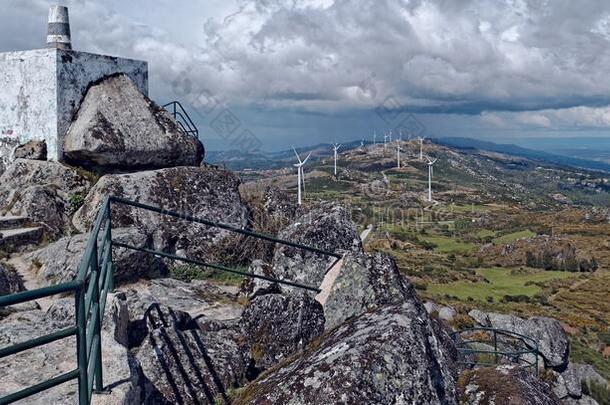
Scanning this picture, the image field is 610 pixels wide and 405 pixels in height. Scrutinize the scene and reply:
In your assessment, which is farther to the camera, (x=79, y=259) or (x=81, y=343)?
(x=79, y=259)

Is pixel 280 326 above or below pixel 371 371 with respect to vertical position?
below

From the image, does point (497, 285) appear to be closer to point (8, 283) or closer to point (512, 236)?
point (512, 236)

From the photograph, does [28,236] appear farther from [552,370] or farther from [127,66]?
[552,370]

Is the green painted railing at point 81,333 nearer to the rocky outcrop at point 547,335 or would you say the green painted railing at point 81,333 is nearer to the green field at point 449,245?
the rocky outcrop at point 547,335

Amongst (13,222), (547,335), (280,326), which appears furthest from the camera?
(547,335)

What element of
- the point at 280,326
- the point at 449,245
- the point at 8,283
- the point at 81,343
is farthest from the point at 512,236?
the point at 81,343

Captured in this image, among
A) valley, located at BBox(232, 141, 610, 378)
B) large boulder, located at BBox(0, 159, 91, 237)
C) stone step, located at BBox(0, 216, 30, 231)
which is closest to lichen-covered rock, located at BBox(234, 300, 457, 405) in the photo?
stone step, located at BBox(0, 216, 30, 231)
